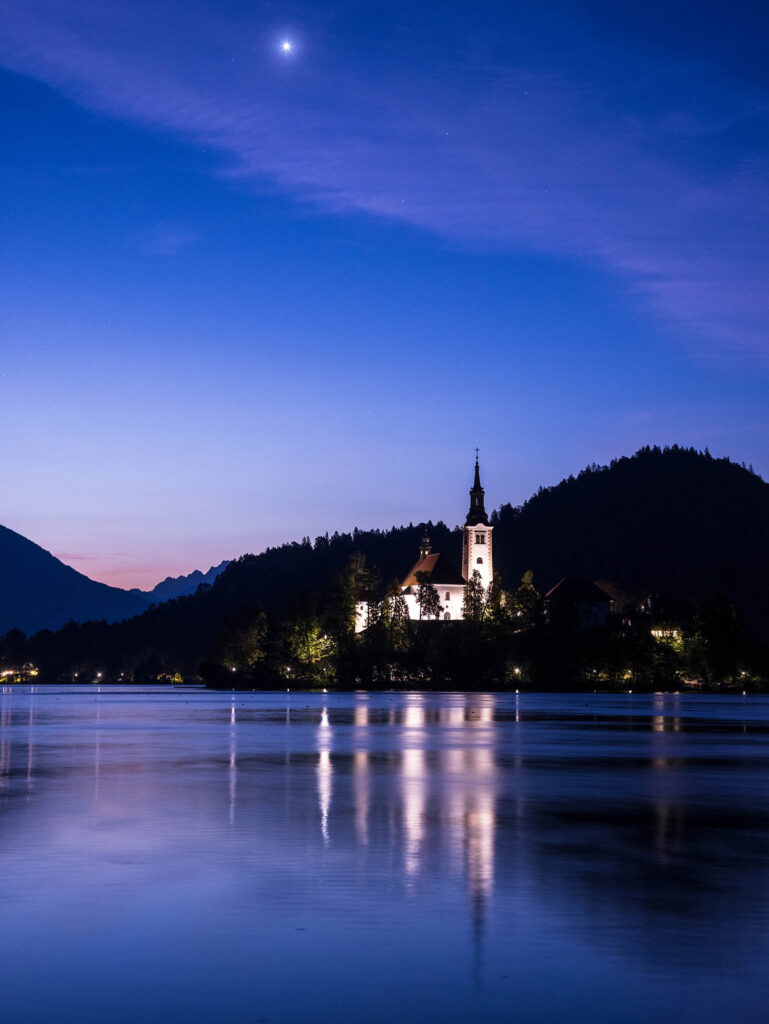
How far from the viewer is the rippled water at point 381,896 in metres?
11.0

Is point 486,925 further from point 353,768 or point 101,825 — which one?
point 353,768

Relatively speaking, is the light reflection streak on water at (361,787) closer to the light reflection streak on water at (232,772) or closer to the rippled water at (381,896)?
the rippled water at (381,896)

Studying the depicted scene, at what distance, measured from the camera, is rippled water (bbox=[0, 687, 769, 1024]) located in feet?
36.0

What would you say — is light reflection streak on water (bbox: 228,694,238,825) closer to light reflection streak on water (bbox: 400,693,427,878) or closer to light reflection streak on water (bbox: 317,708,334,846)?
light reflection streak on water (bbox: 317,708,334,846)

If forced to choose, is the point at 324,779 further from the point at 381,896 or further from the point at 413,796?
the point at 381,896

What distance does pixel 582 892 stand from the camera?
16.0 meters

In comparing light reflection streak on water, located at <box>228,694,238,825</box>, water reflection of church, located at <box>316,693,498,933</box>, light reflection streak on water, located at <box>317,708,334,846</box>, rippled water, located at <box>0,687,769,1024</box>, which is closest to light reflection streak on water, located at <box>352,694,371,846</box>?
water reflection of church, located at <box>316,693,498,933</box>

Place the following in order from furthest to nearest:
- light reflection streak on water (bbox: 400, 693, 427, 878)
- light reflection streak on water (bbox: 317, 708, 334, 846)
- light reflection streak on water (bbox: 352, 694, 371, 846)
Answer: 1. light reflection streak on water (bbox: 317, 708, 334, 846)
2. light reflection streak on water (bbox: 352, 694, 371, 846)
3. light reflection streak on water (bbox: 400, 693, 427, 878)

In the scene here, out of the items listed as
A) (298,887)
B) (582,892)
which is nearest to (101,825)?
(298,887)

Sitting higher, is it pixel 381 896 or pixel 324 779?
pixel 381 896

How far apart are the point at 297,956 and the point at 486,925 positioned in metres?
2.52

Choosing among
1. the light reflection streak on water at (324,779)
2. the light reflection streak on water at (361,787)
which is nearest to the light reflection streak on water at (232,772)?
the light reflection streak on water at (324,779)

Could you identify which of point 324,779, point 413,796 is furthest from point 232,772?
point 413,796

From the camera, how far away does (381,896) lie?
51.3 feet
